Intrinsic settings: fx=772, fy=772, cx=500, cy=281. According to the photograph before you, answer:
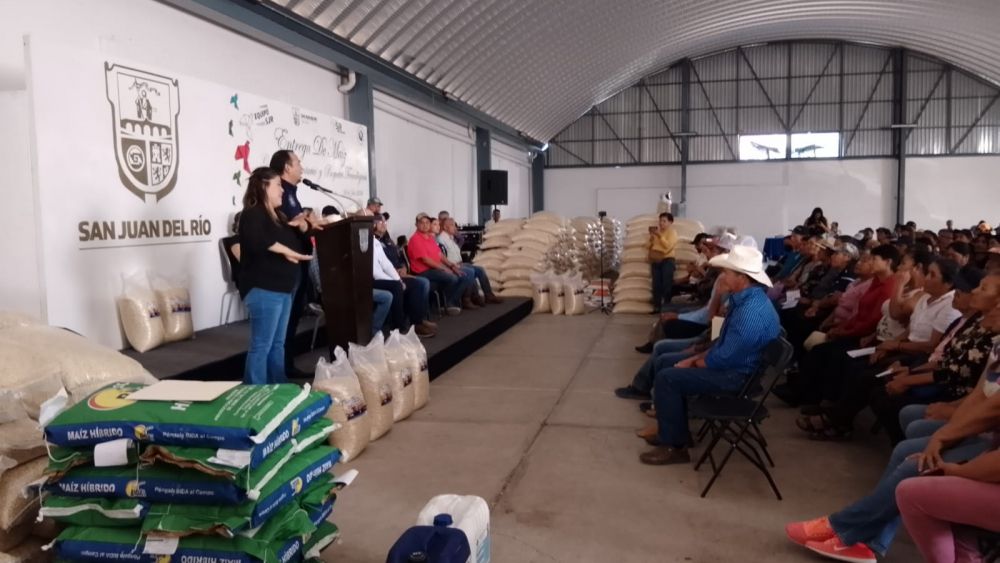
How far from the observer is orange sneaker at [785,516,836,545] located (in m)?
2.75

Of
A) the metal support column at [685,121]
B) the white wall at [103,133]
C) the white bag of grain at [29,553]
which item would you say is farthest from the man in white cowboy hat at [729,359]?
the metal support column at [685,121]

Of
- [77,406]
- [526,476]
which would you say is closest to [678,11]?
[526,476]

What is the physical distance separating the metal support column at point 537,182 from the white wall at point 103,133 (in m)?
13.6

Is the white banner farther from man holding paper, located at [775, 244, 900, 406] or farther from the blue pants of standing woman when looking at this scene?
the blue pants of standing woman

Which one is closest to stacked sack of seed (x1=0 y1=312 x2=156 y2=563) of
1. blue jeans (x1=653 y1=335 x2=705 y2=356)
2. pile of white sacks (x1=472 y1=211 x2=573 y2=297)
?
blue jeans (x1=653 y1=335 x2=705 y2=356)

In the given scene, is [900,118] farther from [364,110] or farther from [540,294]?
[364,110]

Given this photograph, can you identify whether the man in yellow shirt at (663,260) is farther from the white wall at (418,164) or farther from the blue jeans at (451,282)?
the white wall at (418,164)

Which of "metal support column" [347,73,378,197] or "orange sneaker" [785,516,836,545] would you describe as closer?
"orange sneaker" [785,516,836,545]

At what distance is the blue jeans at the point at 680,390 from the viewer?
366 cm

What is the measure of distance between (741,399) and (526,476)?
1.07m

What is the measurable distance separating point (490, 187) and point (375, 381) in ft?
31.7

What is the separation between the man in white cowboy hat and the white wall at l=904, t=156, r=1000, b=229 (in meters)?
16.8

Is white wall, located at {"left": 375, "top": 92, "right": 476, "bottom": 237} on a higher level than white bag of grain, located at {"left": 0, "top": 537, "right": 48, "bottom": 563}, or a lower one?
higher

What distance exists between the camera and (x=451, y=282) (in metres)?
7.93
